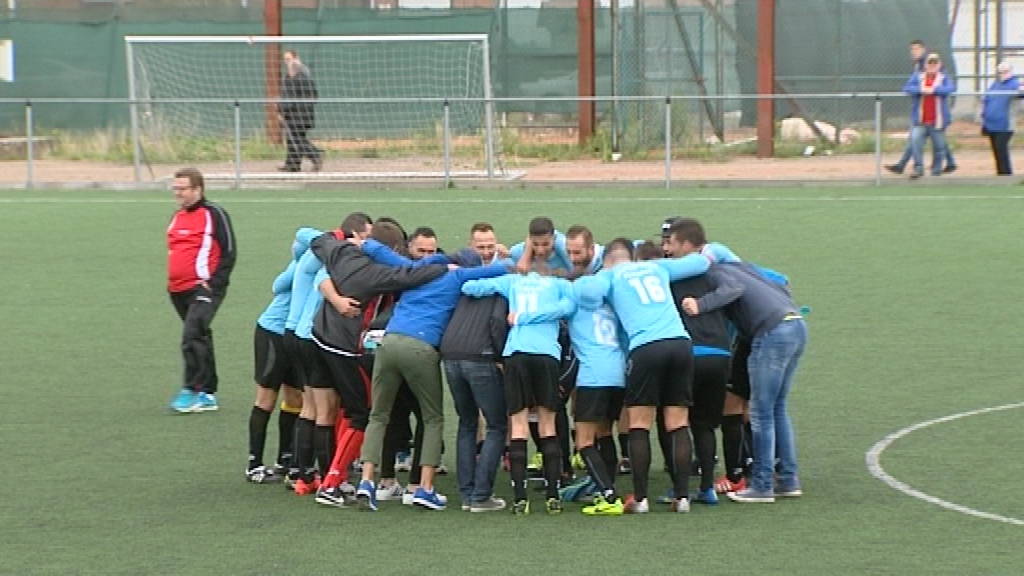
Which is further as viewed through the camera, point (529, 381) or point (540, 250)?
point (540, 250)

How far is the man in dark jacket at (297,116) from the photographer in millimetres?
32781

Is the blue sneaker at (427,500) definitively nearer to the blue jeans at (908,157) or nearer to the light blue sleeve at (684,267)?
the light blue sleeve at (684,267)

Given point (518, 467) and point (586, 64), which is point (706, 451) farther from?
point (586, 64)

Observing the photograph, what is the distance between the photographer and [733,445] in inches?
448

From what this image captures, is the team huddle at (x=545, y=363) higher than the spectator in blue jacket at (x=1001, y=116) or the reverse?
the reverse

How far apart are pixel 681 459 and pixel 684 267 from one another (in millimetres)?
1107

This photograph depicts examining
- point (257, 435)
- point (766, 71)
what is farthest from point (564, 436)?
point (766, 71)

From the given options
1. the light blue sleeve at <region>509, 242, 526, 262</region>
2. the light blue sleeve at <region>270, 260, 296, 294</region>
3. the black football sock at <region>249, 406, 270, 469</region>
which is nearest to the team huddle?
the light blue sleeve at <region>509, 242, 526, 262</region>

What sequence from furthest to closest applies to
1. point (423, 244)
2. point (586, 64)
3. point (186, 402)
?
1. point (586, 64)
2. point (186, 402)
3. point (423, 244)

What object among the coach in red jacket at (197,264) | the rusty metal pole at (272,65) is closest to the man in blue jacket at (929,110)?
the rusty metal pole at (272,65)

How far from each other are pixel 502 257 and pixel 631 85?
26.4 meters

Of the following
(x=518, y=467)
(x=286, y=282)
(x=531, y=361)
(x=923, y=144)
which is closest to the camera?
(x=531, y=361)

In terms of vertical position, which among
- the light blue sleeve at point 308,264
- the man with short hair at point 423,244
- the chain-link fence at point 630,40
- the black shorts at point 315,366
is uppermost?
the chain-link fence at point 630,40

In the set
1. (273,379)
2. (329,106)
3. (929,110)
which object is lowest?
(273,379)
